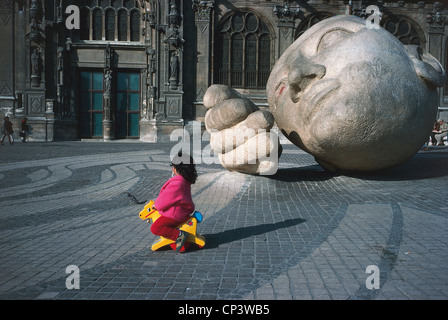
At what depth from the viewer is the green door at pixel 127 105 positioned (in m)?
25.0

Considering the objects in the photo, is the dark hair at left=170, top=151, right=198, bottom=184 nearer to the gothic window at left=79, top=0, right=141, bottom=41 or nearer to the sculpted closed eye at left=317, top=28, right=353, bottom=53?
the sculpted closed eye at left=317, top=28, right=353, bottom=53

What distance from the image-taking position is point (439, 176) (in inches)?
380

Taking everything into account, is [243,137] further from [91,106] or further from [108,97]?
[91,106]

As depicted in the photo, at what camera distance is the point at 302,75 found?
7.99m

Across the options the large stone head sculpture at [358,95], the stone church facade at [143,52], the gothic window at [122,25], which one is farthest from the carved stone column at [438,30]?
the large stone head sculpture at [358,95]

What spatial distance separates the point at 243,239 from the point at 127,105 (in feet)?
69.4

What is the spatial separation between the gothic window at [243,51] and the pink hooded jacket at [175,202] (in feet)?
66.3

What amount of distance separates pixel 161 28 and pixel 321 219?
19127 mm

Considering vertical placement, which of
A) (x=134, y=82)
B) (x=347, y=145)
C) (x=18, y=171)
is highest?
(x=134, y=82)

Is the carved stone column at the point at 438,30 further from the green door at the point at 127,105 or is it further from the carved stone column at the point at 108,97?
the carved stone column at the point at 108,97

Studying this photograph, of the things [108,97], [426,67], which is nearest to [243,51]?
[108,97]

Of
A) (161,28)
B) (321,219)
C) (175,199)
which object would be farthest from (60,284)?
(161,28)

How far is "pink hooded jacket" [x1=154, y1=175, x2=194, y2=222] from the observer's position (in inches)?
188

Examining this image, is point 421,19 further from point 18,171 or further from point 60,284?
point 60,284
